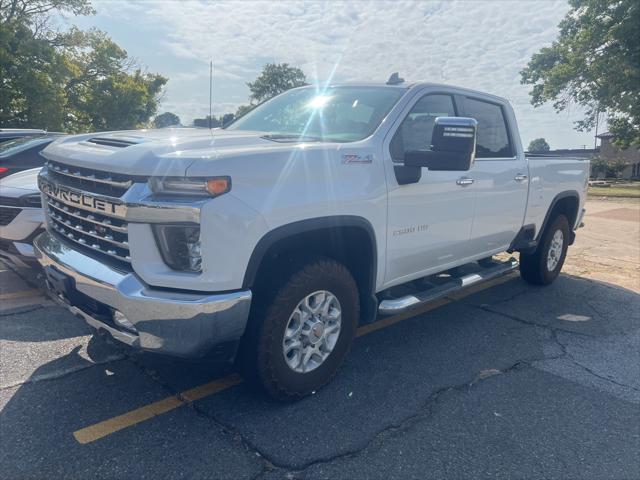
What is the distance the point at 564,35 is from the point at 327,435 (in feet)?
109

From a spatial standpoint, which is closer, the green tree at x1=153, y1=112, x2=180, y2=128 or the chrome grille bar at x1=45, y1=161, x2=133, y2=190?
the chrome grille bar at x1=45, y1=161, x2=133, y2=190

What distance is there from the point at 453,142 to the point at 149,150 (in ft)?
5.92

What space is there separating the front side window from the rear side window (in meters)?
0.45

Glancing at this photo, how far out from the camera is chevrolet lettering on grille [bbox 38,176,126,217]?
2.67 meters

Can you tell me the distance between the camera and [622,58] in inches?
893

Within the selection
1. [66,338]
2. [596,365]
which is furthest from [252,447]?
[596,365]

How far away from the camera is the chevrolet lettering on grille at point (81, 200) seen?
2.67 m

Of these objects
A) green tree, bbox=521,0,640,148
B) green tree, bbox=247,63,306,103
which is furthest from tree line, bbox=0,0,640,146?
green tree, bbox=247,63,306,103

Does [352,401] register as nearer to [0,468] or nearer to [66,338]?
[0,468]

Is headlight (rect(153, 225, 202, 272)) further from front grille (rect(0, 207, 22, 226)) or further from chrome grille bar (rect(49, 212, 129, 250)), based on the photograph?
front grille (rect(0, 207, 22, 226))

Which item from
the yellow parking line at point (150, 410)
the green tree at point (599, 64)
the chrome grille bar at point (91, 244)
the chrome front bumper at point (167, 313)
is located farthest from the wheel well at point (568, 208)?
the green tree at point (599, 64)

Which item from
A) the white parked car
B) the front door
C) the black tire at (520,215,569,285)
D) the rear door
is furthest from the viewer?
the black tire at (520,215,569,285)

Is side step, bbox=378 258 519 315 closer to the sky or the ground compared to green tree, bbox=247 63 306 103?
closer to the ground

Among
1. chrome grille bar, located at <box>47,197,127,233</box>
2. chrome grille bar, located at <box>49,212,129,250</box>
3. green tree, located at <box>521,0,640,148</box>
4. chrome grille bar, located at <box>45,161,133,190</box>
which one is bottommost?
chrome grille bar, located at <box>49,212,129,250</box>
